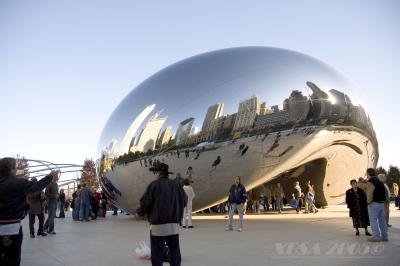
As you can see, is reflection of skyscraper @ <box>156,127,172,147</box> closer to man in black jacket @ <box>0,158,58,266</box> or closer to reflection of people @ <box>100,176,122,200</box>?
reflection of people @ <box>100,176,122,200</box>

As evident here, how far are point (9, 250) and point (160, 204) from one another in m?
1.72

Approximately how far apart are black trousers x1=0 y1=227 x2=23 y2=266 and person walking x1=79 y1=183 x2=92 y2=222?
41.2 ft

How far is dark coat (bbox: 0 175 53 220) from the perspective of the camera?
461 centimetres

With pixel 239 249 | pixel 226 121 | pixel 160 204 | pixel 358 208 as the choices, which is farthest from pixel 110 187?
pixel 160 204

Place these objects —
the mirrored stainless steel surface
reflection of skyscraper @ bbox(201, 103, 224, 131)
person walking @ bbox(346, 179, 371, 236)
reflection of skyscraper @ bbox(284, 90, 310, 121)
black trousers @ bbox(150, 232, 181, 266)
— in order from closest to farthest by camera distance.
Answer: black trousers @ bbox(150, 232, 181, 266) < person walking @ bbox(346, 179, 371, 236) < reflection of skyscraper @ bbox(201, 103, 224, 131) < the mirrored stainless steel surface < reflection of skyscraper @ bbox(284, 90, 310, 121)

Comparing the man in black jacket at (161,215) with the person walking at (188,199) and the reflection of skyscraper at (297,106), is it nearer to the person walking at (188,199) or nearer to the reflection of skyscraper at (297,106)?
the person walking at (188,199)

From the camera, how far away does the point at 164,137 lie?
1291 centimetres

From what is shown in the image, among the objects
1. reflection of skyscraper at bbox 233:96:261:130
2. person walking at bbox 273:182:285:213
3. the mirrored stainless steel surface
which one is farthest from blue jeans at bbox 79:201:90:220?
person walking at bbox 273:182:285:213

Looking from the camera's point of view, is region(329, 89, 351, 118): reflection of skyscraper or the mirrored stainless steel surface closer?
the mirrored stainless steel surface

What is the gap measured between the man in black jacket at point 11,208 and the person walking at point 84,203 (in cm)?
1247

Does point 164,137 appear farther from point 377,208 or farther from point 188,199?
point 377,208

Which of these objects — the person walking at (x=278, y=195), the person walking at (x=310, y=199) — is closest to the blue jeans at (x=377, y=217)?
the person walking at (x=310, y=199)

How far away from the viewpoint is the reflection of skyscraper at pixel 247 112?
12602mm

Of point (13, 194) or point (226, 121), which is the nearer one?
point (13, 194)
